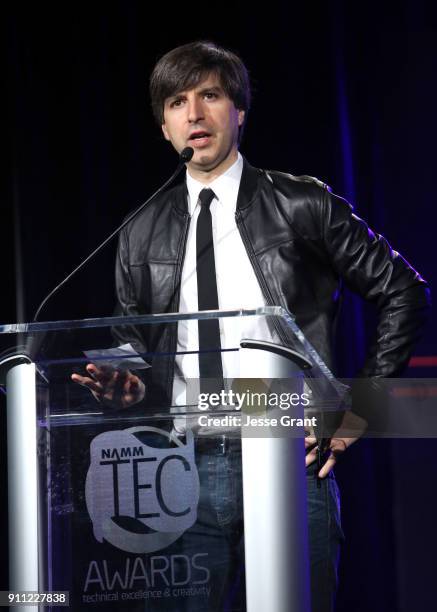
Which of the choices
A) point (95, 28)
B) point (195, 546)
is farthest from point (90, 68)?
point (195, 546)

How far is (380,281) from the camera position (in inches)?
82.1

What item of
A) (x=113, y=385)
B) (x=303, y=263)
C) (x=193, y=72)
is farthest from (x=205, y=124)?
(x=113, y=385)

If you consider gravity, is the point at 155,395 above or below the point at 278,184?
below

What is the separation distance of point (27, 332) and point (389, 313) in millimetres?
959

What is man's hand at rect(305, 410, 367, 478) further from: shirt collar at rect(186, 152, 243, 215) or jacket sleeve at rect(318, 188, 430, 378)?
shirt collar at rect(186, 152, 243, 215)

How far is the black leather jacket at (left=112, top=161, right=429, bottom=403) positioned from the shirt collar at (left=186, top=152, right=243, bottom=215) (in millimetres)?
18

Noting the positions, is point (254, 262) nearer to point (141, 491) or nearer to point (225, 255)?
point (225, 255)

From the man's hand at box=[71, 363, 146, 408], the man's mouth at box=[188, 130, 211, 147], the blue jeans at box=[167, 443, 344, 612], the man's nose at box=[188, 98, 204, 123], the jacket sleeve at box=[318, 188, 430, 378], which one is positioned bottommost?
the blue jeans at box=[167, 443, 344, 612]

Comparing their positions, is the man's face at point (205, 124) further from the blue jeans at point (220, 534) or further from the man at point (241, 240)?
the blue jeans at point (220, 534)

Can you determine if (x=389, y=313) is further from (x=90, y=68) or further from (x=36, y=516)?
→ (x=90, y=68)

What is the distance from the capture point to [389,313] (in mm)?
2051

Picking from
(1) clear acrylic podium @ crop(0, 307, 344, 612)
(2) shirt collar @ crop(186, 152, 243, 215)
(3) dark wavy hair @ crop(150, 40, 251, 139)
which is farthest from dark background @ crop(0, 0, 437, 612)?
(1) clear acrylic podium @ crop(0, 307, 344, 612)

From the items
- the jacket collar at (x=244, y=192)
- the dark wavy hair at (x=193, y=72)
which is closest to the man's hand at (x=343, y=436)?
the jacket collar at (x=244, y=192)

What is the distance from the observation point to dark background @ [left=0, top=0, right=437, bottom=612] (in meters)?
2.96
